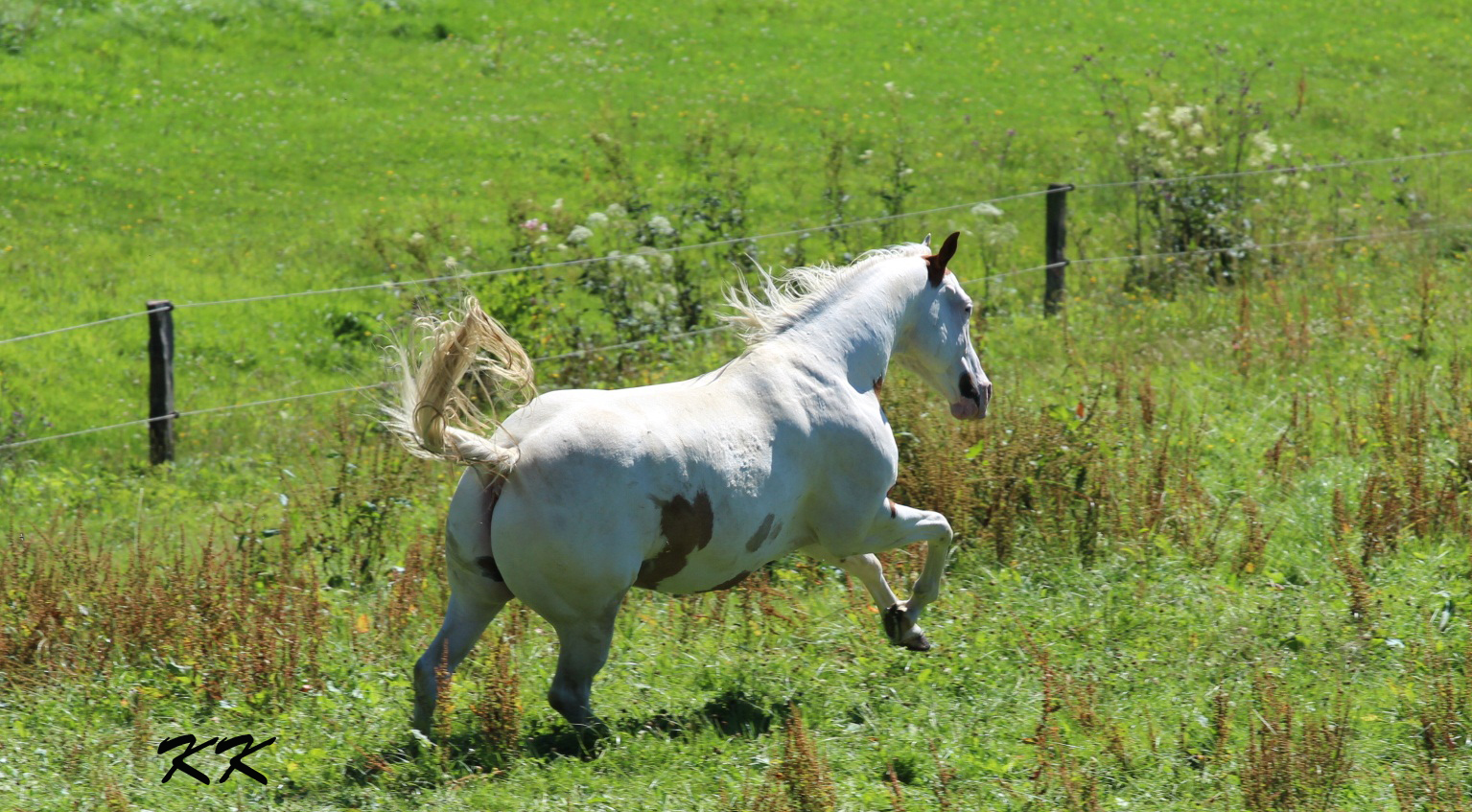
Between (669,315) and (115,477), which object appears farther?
(669,315)

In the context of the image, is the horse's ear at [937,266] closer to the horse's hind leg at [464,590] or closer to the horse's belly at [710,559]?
the horse's belly at [710,559]

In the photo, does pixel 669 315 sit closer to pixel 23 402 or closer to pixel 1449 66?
pixel 23 402

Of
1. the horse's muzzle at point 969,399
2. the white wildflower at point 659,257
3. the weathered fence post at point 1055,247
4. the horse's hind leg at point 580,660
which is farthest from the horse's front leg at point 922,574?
the weathered fence post at point 1055,247

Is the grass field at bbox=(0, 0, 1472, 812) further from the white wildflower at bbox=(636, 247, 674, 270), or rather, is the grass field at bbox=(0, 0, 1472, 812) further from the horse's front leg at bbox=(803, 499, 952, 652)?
the horse's front leg at bbox=(803, 499, 952, 652)

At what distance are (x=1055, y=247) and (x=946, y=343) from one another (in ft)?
19.1

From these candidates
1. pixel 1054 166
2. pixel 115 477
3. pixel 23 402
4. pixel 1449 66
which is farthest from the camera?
pixel 1449 66

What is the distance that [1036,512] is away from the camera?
6.77 metres

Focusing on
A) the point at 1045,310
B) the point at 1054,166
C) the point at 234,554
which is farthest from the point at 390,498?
the point at 1054,166

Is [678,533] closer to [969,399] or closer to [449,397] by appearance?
[449,397]

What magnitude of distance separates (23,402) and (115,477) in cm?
226

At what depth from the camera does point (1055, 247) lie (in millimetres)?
11219

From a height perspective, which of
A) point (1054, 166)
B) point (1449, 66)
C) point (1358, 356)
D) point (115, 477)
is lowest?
point (115, 477)

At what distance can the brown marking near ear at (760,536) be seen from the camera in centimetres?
491

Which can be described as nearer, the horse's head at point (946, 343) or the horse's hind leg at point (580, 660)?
the horse's hind leg at point (580, 660)
